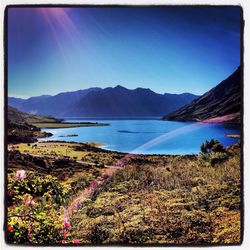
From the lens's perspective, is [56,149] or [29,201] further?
[56,149]

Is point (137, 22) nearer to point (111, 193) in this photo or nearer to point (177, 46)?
point (177, 46)

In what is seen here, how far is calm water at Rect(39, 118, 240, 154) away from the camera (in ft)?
17.8

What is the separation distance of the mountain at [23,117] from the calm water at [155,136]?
0.55 ft

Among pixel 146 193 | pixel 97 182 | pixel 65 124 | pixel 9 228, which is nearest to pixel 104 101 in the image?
pixel 65 124

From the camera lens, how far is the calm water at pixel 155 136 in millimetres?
5414

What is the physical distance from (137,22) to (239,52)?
1.28 meters

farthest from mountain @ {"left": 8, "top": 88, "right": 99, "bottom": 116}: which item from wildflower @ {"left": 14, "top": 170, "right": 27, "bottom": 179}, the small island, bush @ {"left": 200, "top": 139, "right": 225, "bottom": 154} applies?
bush @ {"left": 200, "top": 139, "right": 225, "bottom": 154}

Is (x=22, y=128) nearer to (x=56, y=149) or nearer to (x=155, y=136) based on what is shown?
(x=56, y=149)

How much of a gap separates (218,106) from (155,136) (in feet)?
2.82

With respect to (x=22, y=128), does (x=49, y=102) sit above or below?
above

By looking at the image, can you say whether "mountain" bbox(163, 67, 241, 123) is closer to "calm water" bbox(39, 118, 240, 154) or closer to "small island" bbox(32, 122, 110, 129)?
"calm water" bbox(39, 118, 240, 154)

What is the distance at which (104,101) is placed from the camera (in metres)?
5.53

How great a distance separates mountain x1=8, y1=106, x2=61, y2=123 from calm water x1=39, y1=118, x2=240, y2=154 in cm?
17

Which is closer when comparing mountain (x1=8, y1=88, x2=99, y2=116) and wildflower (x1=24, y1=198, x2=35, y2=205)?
wildflower (x1=24, y1=198, x2=35, y2=205)
